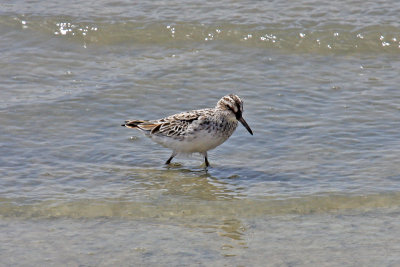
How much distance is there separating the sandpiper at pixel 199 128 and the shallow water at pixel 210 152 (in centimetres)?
31

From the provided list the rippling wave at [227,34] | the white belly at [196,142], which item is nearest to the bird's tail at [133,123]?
the white belly at [196,142]

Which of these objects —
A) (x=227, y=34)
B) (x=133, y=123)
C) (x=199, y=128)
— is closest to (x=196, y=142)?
(x=199, y=128)

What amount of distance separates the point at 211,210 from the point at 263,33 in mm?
6922

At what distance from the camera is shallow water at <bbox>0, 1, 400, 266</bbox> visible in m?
7.22

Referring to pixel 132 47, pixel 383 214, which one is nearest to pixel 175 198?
pixel 383 214

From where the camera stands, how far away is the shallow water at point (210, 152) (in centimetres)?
722

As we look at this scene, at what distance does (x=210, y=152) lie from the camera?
1058cm

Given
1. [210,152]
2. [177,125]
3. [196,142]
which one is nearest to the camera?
[196,142]

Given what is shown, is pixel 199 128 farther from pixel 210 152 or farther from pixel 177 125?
pixel 210 152

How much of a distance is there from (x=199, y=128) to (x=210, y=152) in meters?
0.77

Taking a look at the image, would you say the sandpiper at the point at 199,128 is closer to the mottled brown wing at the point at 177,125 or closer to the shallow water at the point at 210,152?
the mottled brown wing at the point at 177,125

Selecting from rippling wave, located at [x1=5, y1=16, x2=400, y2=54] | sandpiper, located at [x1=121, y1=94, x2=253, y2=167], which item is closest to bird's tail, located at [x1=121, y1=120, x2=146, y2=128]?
sandpiper, located at [x1=121, y1=94, x2=253, y2=167]

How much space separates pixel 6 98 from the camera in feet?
38.7

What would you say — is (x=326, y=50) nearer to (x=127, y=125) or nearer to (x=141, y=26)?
(x=141, y=26)
